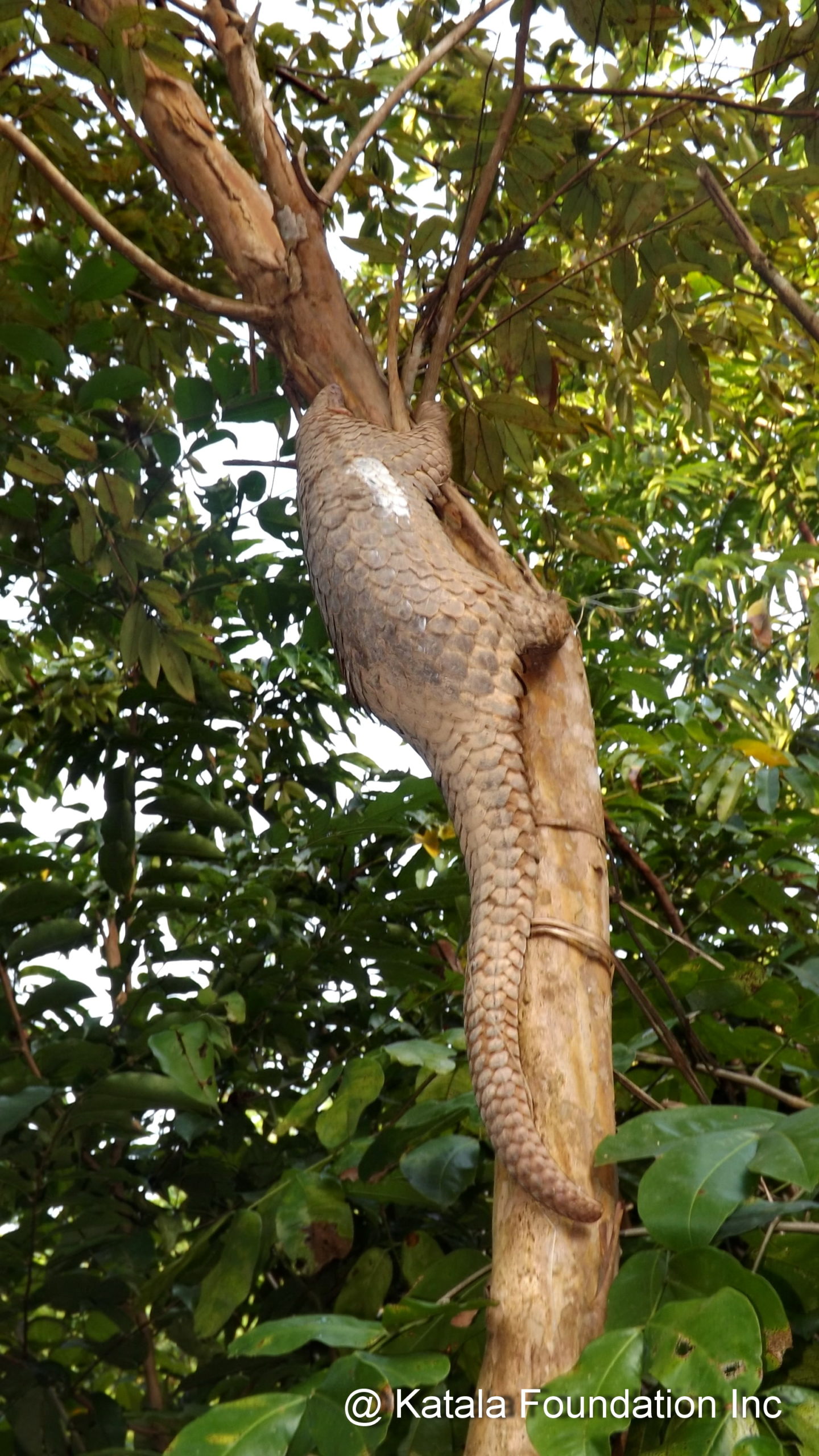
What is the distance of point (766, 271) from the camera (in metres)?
1.51

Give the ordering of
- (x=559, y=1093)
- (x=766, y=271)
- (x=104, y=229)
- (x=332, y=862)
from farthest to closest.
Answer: (x=332, y=862), (x=104, y=229), (x=766, y=271), (x=559, y=1093)

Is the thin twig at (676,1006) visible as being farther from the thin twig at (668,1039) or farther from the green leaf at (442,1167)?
the green leaf at (442,1167)

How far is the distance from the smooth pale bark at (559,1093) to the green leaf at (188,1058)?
20.3 inches

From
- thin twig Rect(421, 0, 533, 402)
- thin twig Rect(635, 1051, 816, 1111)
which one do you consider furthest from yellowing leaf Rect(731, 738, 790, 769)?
thin twig Rect(421, 0, 533, 402)

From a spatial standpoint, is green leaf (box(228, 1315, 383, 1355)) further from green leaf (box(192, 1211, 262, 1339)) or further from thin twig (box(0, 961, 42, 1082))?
thin twig (box(0, 961, 42, 1082))

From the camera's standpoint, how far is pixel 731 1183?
925mm

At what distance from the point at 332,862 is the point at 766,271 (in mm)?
1413

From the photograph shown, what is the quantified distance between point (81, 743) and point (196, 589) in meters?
0.42

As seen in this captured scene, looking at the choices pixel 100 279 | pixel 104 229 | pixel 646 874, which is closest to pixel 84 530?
pixel 100 279

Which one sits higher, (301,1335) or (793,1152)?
(793,1152)

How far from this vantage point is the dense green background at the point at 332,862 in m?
1.09

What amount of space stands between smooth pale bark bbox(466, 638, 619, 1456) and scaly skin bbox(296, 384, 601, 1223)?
0.02 metres

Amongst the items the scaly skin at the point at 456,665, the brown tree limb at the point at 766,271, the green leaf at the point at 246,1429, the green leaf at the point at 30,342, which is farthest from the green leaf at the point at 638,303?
the green leaf at the point at 246,1429

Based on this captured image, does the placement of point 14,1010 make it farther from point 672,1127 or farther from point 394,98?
point 394,98
